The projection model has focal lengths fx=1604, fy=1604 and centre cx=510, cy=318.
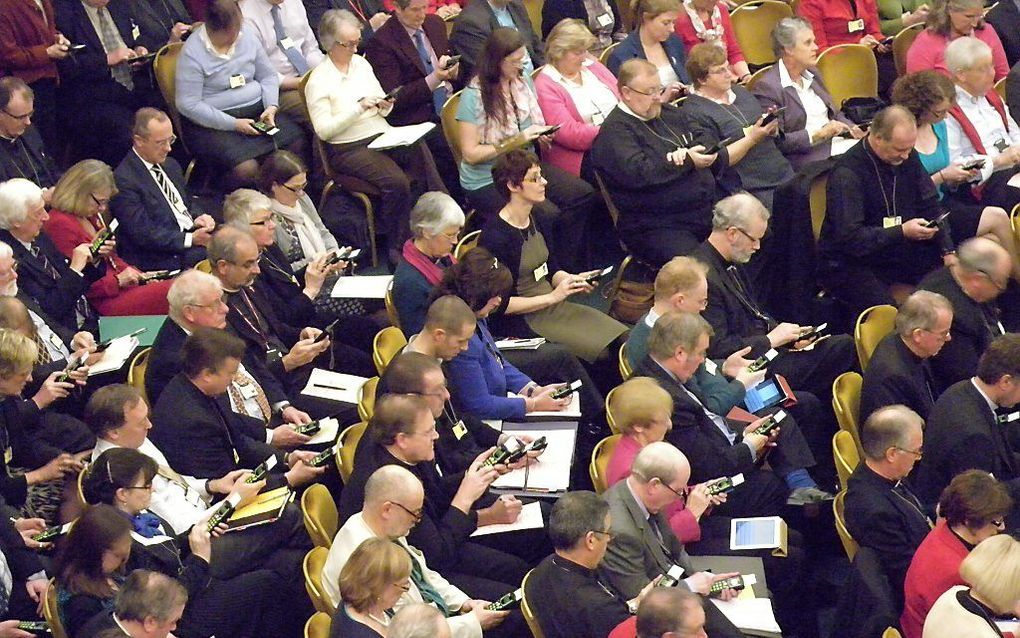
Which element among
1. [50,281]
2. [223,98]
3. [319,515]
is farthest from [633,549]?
[223,98]

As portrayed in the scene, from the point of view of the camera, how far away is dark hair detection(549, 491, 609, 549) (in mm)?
4895

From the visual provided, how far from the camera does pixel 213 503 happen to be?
5.54m

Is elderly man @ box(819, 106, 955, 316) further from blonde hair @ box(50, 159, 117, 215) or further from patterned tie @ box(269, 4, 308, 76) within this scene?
blonde hair @ box(50, 159, 117, 215)

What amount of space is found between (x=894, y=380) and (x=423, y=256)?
1958 mm

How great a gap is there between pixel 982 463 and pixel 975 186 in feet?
8.00

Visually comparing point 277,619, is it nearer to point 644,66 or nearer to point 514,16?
point 644,66

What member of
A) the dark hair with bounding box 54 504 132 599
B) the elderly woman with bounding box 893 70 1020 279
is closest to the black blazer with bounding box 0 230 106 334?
the dark hair with bounding box 54 504 132 599

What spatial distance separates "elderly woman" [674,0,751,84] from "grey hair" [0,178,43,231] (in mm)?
3712

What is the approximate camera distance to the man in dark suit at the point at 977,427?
5773mm

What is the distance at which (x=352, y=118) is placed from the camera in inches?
302

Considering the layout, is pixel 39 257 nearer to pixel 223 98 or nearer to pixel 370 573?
pixel 223 98

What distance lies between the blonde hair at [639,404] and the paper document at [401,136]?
2.30m

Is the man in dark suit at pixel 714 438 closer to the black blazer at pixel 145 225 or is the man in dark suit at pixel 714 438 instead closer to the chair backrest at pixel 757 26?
the black blazer at pixel 145 225

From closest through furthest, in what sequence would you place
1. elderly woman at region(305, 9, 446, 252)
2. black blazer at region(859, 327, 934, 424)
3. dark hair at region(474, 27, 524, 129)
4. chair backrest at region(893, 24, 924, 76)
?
1. black blazer at region(859, 327, 934, 424)
2. dark hair at region(474, 27, 524, 129)
3. elderly woman at region(305, 9, 446, 252)
4. chair backrest at region(893, 24, 924, 76)
